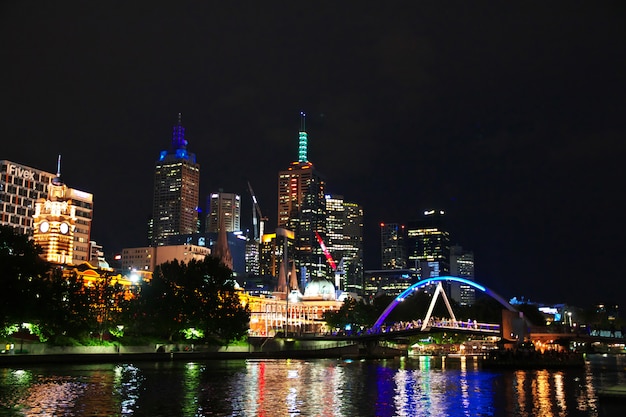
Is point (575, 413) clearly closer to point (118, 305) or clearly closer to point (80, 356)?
point (80, 356)

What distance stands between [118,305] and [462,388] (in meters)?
66.7

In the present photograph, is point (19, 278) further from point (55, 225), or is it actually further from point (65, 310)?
point (55, 225)

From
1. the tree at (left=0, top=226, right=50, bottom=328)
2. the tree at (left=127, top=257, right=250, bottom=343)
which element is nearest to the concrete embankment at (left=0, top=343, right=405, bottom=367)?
the tree at (left=127, top=257, right=250, bottom=343)

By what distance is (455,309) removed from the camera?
648ft

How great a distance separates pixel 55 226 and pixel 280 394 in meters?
129

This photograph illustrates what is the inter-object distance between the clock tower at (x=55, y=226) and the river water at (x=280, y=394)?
9361cm

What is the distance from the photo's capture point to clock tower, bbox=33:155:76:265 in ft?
548

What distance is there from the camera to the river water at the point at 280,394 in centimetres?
4422

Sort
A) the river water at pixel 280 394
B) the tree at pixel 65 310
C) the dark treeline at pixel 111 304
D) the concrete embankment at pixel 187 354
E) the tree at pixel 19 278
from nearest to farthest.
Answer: the river water at pixel 280 394
the tree at pixel 19 278
the dark treeline at pixel 111 304
the concrete embankment at pixel 187 354
the tree at pixel 65 310

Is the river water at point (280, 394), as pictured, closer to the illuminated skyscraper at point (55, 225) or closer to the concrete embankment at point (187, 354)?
the concrete embankment at point (187, 354)

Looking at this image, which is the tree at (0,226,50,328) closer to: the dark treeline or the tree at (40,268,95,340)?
the dark treeline

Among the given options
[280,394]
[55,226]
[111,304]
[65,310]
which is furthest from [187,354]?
[55,226]

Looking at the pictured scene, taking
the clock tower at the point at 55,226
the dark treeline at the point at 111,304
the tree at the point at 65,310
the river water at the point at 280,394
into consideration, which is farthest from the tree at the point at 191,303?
the clock tower at the point at 55,226

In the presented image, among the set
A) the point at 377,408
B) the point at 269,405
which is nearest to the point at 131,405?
the point at 269,405
